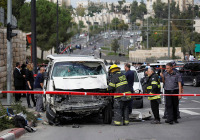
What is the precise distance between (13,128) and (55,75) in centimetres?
285

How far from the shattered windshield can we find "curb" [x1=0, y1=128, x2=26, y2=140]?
2948 millimetres

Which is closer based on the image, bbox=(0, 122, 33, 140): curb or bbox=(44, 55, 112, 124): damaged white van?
bbox=(0, 122, 33, 140): curb

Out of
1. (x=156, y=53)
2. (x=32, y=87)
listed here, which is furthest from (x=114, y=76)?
(x=156, y=53)

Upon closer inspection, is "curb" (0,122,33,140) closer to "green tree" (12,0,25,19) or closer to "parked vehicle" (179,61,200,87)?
"parked vehicle" (179,61,200,87)

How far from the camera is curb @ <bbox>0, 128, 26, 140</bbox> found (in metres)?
10.5

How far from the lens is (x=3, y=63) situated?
22.9 metres

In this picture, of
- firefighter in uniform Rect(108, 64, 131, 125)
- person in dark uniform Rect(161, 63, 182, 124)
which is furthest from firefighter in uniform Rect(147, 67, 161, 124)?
firefighter in uniform Rect(108, 64, 131, 125)

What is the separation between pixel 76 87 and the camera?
13211 mm

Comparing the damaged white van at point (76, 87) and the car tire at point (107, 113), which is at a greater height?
the damaged white van at point (76, 87)

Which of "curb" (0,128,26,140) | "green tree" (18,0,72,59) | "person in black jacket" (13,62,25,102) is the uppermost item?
"green tree" (18,0,72,59)

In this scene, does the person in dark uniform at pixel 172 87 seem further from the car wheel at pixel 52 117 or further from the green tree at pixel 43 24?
the green tree at pixel 43 24

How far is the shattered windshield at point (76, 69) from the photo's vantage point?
1433cm

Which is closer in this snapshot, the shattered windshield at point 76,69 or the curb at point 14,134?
the curb at point 14,134

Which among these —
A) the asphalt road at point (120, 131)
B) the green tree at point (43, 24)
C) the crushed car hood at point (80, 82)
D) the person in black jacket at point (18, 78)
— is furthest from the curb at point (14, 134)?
the green tree at point (43, 24)
